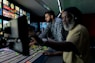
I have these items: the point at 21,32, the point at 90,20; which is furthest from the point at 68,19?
the point at 90,20

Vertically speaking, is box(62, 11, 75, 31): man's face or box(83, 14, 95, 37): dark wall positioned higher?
box(83, 14, 95, 37): dark wall

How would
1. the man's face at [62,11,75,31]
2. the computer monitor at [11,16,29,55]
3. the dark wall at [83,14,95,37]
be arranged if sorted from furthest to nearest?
the dark wall at [83,14,95,37], the man's face at [62,11,75,31], the computer monitor at [11,16,29,55]

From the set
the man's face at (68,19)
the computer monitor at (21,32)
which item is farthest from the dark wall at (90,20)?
the computer monitor at (21,32)

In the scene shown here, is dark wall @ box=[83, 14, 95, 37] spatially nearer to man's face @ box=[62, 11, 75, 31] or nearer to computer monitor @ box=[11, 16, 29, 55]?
man's face @ box=[62, 11, 75, 31]

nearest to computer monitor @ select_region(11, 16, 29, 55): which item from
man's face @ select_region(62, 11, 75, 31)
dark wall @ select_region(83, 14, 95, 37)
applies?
man's face @ select_region(62, 11, 75, 31)

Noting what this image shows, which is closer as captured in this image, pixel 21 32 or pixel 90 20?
pixel 21 32

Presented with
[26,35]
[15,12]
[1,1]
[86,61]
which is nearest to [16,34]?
[26,35]

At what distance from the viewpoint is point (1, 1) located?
5742 millimetres

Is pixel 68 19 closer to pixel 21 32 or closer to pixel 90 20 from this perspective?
pixel 21 32

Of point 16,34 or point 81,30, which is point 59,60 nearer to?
point 81,30

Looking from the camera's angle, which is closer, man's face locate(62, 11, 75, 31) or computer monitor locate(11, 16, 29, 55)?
computer monitor locate(11, 16, 29, 55)

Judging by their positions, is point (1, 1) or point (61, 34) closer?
point (61, 34)

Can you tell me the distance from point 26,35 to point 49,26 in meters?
1.93

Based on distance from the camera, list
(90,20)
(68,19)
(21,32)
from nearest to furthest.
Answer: (21,32)
(68,19)
(90,20)
